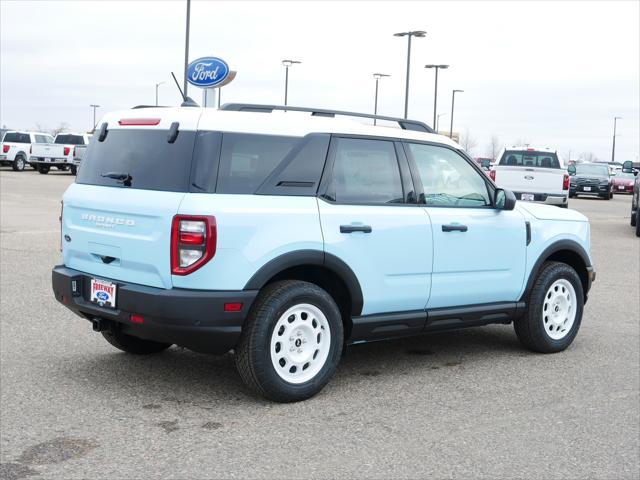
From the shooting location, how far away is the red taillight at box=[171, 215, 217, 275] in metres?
5.00

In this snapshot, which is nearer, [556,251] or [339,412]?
[339,412]

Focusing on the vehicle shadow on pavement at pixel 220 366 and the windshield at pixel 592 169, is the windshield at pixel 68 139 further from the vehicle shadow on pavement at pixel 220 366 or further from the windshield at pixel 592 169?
the vehicle shadow on pavement at pixel 220 366

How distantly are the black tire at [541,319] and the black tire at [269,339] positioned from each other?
2122 mm

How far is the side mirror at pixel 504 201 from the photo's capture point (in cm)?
653

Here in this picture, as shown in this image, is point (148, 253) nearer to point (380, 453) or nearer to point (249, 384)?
point (249, 384)

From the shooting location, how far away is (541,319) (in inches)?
274

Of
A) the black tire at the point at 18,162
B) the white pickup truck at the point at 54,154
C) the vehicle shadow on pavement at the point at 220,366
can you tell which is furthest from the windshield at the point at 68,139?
the vehicle shadow on pavement at the point at 220,366

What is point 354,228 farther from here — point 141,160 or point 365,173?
point 141,160

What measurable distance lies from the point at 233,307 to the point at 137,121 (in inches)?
56.7

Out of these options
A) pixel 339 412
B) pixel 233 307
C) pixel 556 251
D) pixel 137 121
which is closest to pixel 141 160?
pixel 137 121

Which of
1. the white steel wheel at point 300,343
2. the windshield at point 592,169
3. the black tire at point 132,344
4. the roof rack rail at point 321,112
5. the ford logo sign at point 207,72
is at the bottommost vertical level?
the black tire at point 132,344

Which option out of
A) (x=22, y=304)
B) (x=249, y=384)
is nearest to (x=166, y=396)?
(x=249, y=384)

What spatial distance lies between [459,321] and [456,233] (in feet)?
2.19

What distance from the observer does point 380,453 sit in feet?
14.8
